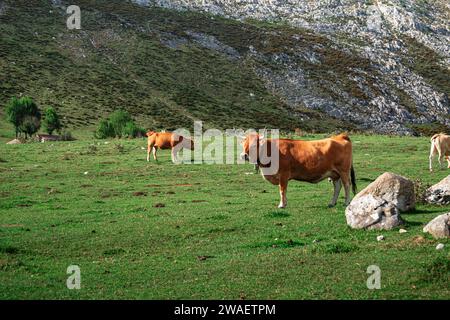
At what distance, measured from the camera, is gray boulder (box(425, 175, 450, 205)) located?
18.5m

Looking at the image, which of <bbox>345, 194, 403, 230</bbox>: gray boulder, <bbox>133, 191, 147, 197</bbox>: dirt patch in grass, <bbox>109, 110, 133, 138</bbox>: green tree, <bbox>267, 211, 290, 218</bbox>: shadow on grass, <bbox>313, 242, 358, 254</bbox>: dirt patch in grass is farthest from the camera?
<bbox>109, 110, 133, 138</bbox>: green tree

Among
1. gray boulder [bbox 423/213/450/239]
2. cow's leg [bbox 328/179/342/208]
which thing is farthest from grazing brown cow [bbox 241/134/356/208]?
gray boulder [bbox 423/213/450/239]

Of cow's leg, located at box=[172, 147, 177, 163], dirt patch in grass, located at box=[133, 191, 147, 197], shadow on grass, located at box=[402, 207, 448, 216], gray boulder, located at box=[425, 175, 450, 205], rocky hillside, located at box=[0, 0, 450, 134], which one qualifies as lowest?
dirt patch in grass, located at box=[133, 191, 147, 197]

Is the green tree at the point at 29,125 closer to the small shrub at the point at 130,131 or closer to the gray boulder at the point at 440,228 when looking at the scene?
the small shrub at the point at 130,131

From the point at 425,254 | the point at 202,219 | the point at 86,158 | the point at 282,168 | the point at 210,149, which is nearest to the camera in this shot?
the point at 425,254

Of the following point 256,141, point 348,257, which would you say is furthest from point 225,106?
point 348,257

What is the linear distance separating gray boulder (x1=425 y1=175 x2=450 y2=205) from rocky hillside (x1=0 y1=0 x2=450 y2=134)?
67148 millimetres

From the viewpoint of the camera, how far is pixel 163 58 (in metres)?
128

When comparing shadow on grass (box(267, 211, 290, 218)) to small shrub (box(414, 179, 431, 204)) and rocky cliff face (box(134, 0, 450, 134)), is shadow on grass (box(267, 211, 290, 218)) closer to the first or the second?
small shrub (box(414, 179, 431, 204))

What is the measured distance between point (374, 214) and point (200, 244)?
5104 mm

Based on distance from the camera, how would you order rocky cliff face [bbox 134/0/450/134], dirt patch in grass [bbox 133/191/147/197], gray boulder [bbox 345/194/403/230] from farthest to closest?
1. rocky cliff face [bbox 134/0/450/134]
2. dirt patch in grass [bbox 133/191/147/197]
3. gray boulder [bbox 345/194/403/230]

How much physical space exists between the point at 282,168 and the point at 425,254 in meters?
8.10

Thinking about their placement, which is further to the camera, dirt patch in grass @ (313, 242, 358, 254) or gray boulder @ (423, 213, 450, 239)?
gray boulder @ (423, 213, 450, 239)

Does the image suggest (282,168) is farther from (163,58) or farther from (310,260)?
(163,58)
